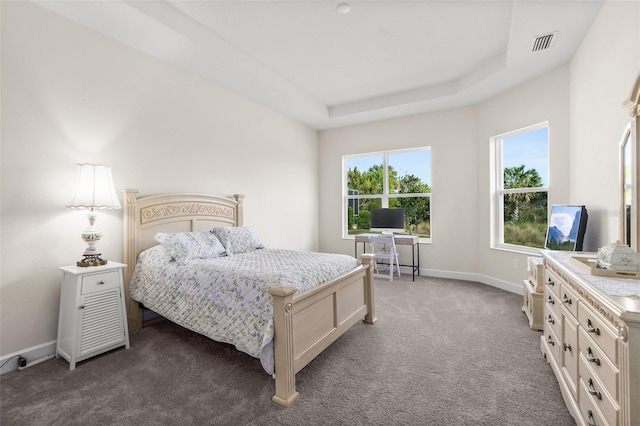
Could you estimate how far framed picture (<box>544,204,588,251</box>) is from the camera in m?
2.58

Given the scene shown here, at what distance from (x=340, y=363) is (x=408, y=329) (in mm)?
917

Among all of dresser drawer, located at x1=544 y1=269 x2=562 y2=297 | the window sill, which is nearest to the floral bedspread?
dresser drawer, located at x1=544 y1=269 x2=562 y2=297

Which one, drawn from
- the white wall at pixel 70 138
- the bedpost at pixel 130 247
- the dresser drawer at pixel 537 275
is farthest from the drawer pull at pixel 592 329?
the white wall at pixel 70 138

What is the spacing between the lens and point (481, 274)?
448cm

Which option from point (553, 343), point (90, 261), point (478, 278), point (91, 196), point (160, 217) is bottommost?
point (478, 278)

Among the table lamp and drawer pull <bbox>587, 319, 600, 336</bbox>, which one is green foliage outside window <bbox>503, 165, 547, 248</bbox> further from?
the table lamp

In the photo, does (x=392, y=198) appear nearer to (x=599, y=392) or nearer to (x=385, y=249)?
(x=385, y=249)

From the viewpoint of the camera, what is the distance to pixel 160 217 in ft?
10.1

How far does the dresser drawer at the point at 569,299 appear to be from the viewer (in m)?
1.52

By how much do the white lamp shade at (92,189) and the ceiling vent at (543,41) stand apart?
4.10 meters

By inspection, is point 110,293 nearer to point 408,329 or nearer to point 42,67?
point 42,67

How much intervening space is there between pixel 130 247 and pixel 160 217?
42 centimetres

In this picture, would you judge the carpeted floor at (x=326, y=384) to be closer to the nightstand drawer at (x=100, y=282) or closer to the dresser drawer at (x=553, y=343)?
the dresser drawer at (x=553, y=343)

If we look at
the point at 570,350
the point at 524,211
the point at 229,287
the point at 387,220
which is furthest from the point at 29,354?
the point at 524,211
